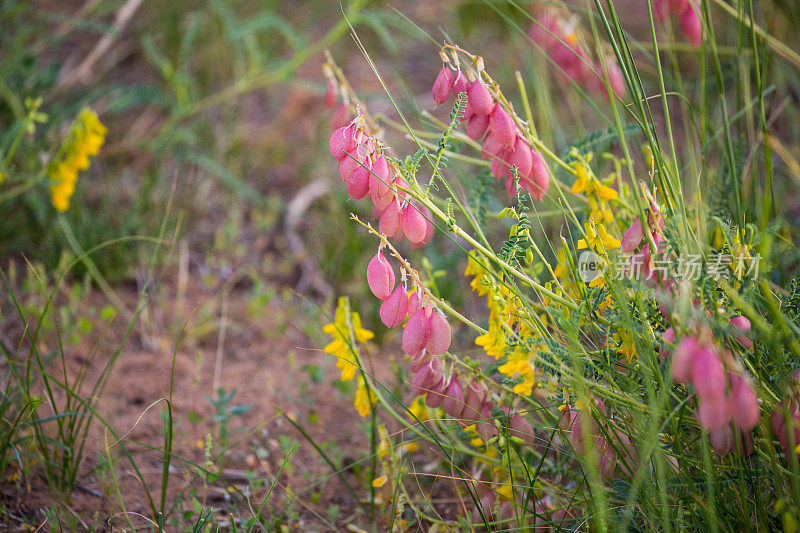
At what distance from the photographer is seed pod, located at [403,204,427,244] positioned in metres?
0.91

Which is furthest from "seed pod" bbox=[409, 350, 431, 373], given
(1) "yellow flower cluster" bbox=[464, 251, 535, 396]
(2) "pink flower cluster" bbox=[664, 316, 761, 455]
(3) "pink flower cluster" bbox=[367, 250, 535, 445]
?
(2) "pink flower cluster" bbox=[664, 316, 761, 455]

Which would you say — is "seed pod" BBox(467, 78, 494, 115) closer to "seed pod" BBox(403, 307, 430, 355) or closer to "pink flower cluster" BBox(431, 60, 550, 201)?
"pink flower cluster" BBox(431, 60, 550, 201)

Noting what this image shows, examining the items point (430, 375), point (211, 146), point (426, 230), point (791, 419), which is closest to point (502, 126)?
point (426, 230)

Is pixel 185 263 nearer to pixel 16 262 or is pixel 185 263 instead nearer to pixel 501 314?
pixel 16 262

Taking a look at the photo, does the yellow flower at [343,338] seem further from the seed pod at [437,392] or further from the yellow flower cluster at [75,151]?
the yellow flower cluster at [75,151]

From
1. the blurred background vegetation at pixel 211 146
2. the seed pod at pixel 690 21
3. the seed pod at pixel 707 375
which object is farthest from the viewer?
the blurred background vegetation at pixel 211 146

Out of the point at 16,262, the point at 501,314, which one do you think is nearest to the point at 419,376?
the point at 501,314

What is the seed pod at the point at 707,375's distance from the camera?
2.05 ft

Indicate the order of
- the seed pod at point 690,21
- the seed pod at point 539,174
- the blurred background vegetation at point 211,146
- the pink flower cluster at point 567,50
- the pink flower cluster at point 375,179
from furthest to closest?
the blurred background vegetation at point 211,146 < the pink flower cluster at point 567,50 < the seed pod at point 690,21 < the seed pod at point 539,174 < the pink flower cluster at point 375,179

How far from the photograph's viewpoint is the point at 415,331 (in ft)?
2.93

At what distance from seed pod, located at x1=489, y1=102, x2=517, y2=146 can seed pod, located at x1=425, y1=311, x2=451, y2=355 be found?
268mm

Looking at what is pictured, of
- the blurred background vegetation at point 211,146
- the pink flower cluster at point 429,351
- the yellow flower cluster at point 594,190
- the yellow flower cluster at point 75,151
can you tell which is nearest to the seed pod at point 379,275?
the pink flower cluster at point 429,351

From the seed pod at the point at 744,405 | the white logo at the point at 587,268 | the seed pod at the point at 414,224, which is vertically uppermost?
the seed pod at the point at 414,224

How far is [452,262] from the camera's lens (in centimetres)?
186
